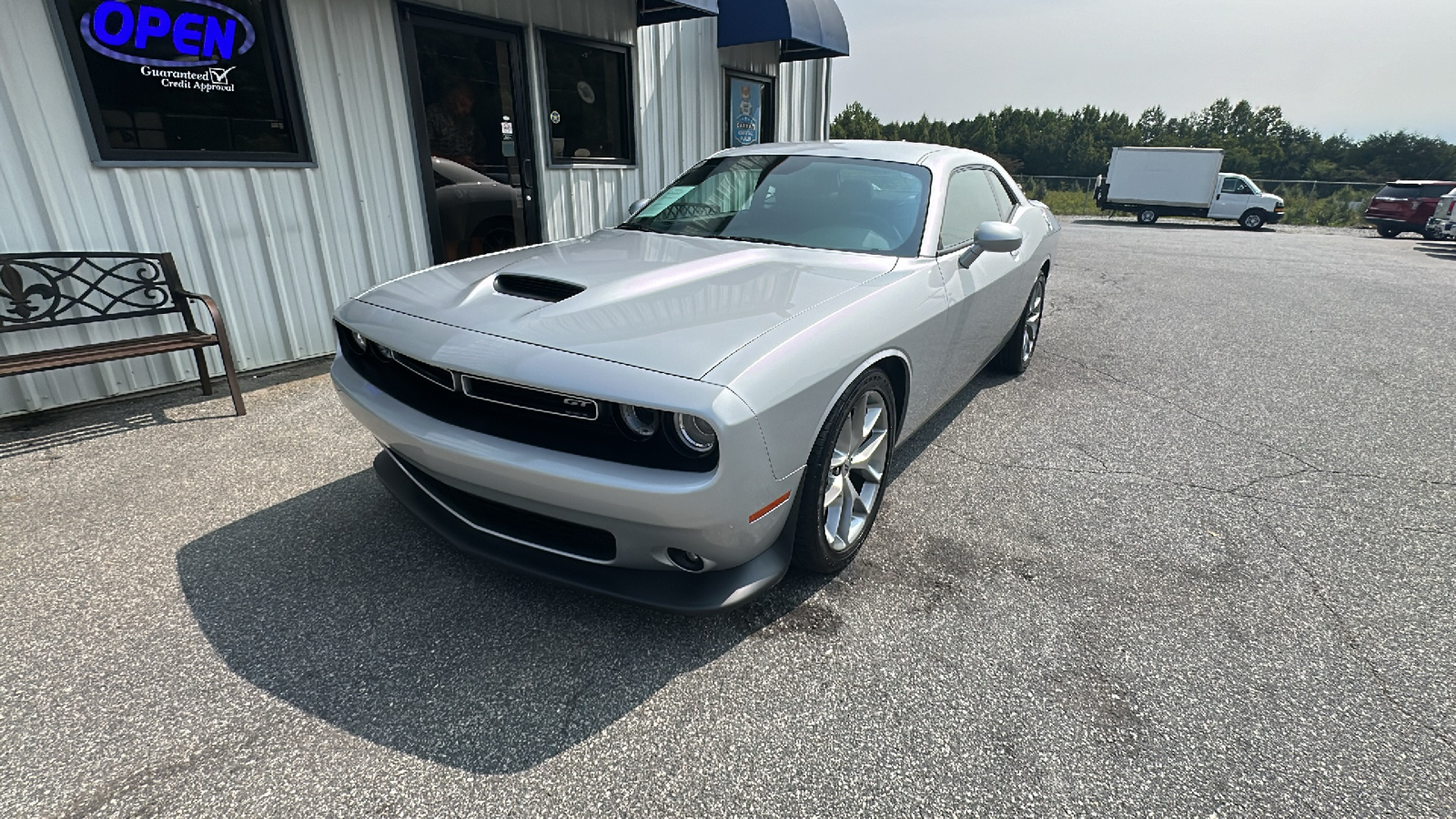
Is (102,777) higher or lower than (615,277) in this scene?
lower

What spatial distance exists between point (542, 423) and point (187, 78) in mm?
4019

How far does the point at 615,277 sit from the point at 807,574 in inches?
49.6

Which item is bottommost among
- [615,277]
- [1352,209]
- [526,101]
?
[1352,209]

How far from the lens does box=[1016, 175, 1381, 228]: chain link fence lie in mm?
25125

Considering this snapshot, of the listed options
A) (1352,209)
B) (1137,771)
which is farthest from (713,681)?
(1352,209)

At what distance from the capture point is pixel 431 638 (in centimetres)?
213

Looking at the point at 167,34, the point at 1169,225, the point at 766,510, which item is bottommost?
the point at 1169,225

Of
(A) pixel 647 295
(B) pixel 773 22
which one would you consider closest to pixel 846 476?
(A) pixel 647 295

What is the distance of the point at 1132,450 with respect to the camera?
3672 mm

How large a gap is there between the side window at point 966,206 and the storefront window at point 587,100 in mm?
3875

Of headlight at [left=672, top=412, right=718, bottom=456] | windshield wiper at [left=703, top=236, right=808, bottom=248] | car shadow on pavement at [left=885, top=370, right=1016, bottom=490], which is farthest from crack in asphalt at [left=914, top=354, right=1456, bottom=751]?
headlight at [left=672, top=412, right=718, bottom=456]

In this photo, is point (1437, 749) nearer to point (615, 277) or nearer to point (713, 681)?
point (713, 681)

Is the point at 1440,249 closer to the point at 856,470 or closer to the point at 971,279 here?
the point at 971,279

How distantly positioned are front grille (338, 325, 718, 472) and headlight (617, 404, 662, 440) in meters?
0.02
